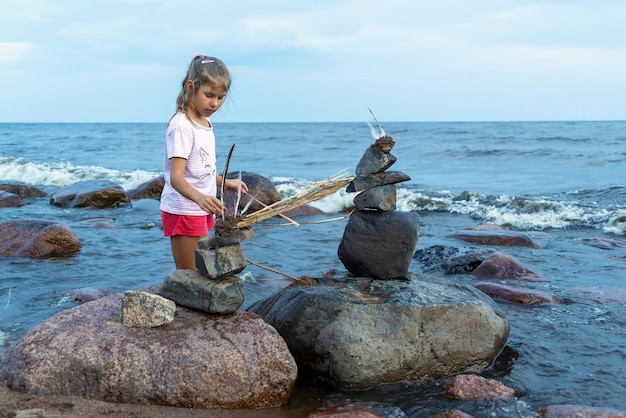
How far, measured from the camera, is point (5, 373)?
4.02 meters

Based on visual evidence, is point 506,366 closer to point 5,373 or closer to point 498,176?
point 5,373

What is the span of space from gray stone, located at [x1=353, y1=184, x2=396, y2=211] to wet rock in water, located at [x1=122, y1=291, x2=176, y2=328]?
6.09 feet

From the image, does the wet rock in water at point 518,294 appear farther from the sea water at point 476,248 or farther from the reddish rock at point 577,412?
the reddish rock at point 577,412

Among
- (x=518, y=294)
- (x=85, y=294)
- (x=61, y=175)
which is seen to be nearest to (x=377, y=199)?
(x=518, y=294)

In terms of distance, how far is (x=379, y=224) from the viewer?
5141 millimetres

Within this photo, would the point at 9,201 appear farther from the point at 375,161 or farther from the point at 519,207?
the point at 375,161

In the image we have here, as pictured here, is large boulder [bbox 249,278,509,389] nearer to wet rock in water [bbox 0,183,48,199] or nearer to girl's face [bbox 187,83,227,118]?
girl's face [bbox 187,83,227,118]

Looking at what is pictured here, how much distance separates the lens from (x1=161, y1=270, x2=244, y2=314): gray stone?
4297 mm

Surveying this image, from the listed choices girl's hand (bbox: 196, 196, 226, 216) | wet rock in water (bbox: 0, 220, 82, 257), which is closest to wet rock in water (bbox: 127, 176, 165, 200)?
wet rock in water (bbox: 0, 220, 82, 257)

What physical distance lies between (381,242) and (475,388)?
1.37 meters

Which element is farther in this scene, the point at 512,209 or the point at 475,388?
the point at 512,209

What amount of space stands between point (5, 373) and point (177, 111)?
82.9 inches

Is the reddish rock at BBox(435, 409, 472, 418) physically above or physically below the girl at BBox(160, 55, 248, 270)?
below

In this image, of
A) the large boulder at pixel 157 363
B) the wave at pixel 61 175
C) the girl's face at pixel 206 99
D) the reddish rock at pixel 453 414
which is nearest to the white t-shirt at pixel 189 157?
the girl's face at pixel 206 99
